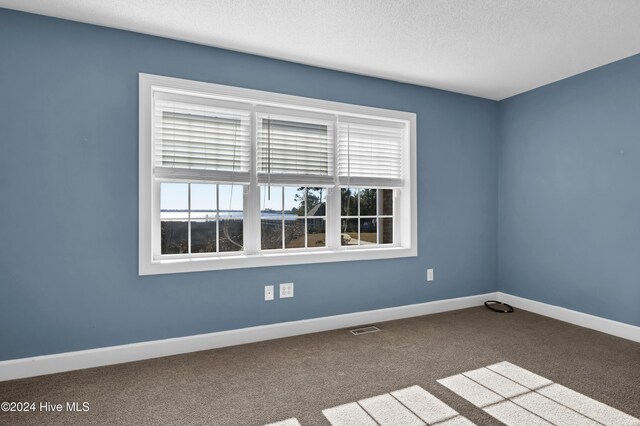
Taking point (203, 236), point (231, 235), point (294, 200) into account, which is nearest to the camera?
point (203, 236)

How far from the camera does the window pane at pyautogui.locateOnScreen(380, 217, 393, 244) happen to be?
414cm

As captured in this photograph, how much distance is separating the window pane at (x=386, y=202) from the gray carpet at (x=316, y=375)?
132 cm

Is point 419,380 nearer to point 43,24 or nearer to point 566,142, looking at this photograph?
point 566,142

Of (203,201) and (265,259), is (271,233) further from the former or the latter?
(203,201)

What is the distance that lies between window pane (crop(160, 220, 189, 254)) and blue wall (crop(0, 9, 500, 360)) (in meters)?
0.27

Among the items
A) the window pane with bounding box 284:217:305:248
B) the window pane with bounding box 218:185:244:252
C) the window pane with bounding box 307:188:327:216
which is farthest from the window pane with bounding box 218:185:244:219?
the window pane with bounding box 307:188:327:216

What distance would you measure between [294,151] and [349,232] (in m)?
1.06

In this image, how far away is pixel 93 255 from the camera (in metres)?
2.75

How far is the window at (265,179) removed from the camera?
3.04 m

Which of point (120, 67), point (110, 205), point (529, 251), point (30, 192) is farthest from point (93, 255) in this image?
point (529, 251)

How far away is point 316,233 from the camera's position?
12.2 feet

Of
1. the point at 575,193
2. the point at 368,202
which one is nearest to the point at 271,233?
the point at 368,202

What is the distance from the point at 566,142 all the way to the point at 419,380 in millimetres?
3068

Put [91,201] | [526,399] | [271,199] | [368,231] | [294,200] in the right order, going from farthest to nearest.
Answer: [368,231], [294,200], [271,199], [91,201], [526,399]
